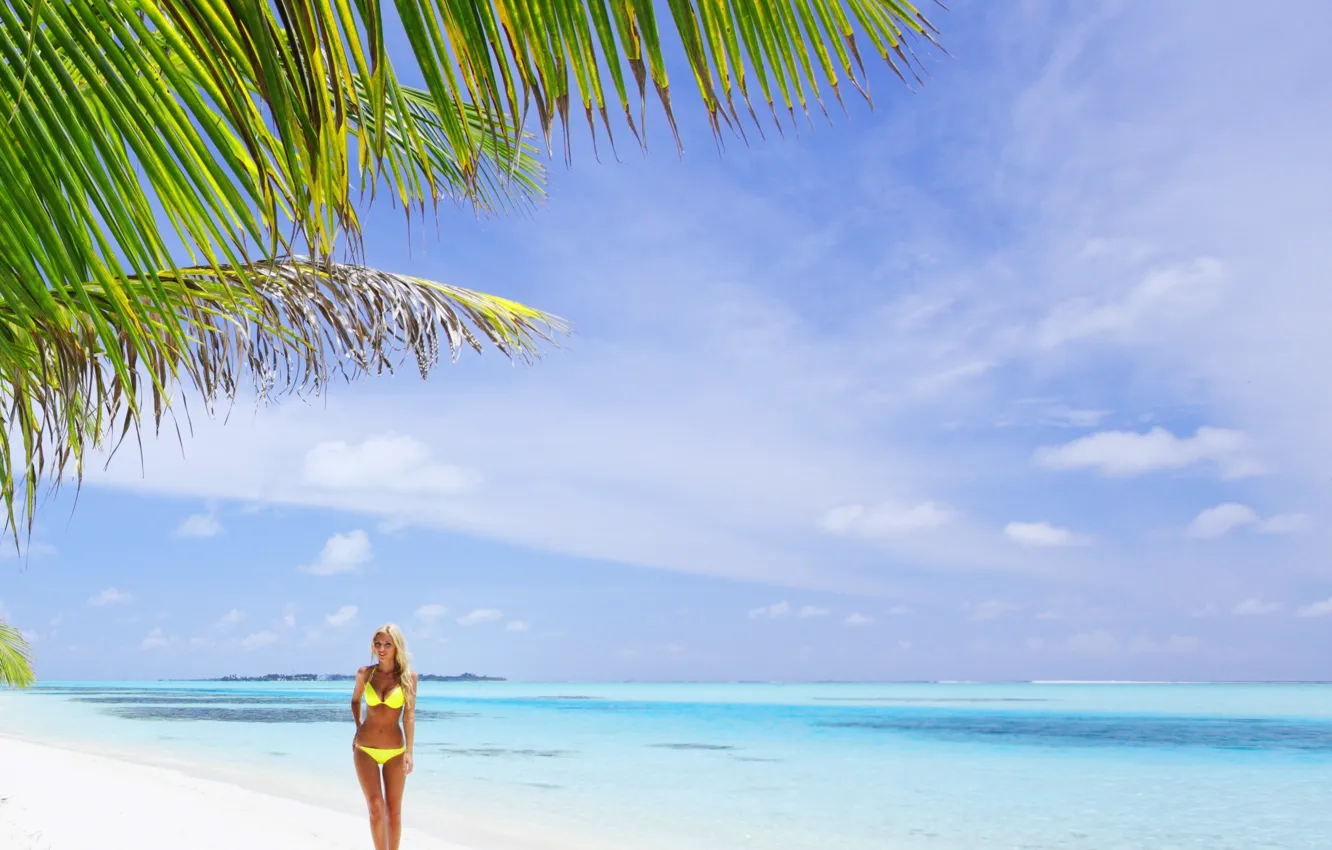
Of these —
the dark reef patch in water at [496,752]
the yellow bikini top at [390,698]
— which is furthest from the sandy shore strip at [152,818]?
the dark reef patch in water at [496,752]

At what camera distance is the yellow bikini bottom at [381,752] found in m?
4.89

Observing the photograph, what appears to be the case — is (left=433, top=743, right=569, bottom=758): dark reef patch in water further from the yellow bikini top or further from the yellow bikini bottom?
the yellow bikini top

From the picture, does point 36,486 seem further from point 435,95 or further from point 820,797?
point 820,797

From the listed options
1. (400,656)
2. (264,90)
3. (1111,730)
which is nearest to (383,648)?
(400,656)

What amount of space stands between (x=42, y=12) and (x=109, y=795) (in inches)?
397

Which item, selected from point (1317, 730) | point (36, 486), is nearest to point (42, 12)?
point (36, 486)

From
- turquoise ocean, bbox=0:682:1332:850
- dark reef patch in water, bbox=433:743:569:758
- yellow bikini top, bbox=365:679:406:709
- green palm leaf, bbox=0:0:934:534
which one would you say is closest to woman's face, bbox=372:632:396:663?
yellow bikini top, bbox=365:679:406:709

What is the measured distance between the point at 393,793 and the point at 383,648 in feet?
2.52

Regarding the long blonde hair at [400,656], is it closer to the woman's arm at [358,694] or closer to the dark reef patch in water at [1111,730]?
the woman's arm at [358,694]

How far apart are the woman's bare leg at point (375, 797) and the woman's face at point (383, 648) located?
494mm

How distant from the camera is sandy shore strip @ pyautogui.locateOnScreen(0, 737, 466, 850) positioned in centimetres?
693

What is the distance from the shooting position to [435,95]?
89 centimetres

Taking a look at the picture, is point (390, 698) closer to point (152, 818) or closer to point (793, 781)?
point (152, 818)

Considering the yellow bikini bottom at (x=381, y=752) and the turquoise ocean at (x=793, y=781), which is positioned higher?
the yellow bikini bottom at (x=381, y=752)
